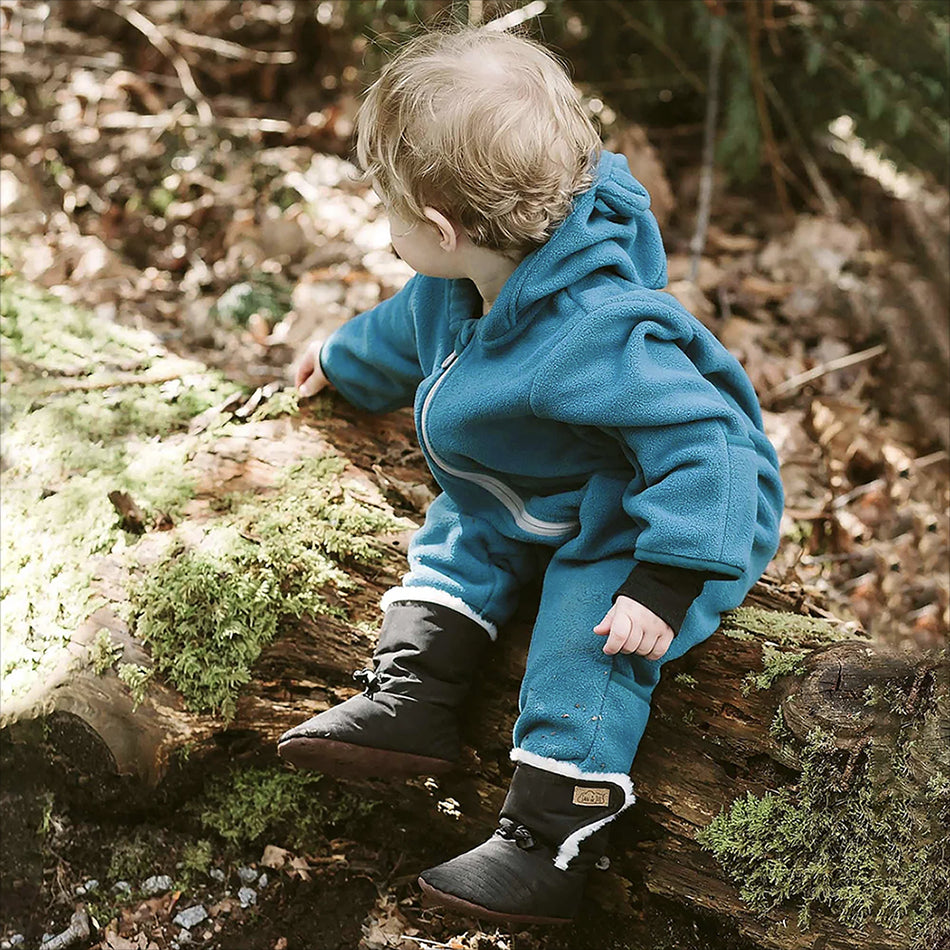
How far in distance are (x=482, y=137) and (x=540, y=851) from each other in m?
1.40

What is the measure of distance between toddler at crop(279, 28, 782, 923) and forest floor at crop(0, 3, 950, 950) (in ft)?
1.13

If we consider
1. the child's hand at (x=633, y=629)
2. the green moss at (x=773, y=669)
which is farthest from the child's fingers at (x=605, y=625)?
the green moss at (x=773, y=669)

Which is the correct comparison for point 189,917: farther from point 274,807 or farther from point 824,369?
point 824,369

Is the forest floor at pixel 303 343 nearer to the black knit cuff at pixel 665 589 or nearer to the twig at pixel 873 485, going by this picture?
the twig at pixel 873 485

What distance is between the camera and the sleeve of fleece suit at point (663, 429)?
1875 mm

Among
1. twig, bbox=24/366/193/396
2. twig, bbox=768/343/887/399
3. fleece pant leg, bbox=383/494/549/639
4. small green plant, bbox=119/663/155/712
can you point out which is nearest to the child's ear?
fleece pant leg, bbox=383/494/549/639

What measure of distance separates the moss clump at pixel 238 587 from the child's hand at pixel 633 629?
777 millimetres

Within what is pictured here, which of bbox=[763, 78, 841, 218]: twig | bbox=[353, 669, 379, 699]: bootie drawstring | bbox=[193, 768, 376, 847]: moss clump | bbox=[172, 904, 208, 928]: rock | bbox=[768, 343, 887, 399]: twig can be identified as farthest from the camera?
bbox=[763, 78, 841, 218]: twig

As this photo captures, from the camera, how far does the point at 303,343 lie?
389cm

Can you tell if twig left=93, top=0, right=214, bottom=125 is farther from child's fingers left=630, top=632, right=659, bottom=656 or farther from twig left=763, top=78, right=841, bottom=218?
child's fingers left=630, top=632, right=659, bottom=656

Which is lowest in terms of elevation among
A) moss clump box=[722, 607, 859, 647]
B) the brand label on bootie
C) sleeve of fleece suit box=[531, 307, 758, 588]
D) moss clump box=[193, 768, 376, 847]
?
moss clump box=[193, 768, 376, 847]

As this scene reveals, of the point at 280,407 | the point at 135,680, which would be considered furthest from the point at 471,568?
the point at 280,407

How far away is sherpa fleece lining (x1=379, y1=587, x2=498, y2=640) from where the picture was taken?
7.23ft

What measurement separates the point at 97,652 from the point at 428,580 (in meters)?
0.83
